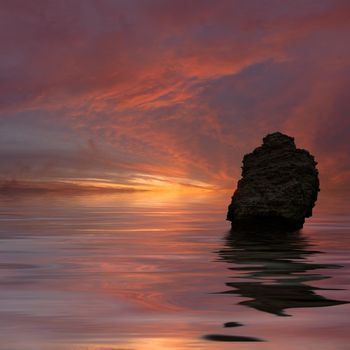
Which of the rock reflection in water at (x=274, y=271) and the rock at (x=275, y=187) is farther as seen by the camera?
the rock at (x=275, y=187)

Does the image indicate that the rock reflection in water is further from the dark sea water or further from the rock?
the rock

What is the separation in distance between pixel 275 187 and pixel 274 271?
16.8 meters

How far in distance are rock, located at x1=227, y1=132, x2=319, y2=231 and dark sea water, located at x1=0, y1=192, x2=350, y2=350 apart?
4834mm

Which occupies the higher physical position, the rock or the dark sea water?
the rock

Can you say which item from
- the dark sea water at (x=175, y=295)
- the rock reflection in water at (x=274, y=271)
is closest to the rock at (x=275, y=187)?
the rock reflection in water at (x=274, y=271)

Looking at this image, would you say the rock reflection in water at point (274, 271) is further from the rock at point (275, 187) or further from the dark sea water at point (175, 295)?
the rock at point (275, 187)

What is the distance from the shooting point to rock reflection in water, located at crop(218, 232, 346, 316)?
16.7 meters

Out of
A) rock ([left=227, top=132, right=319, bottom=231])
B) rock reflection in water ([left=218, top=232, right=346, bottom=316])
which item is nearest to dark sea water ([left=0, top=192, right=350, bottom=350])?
rock reflection in water ([left=218, top=232, right=346, bottom=316])

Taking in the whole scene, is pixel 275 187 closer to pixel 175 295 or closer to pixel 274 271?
pixel 274 271

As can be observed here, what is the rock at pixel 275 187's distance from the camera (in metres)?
38.6

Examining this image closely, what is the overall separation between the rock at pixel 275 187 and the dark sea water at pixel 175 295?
4.83 meters

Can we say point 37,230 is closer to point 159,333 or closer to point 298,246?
point 298,246

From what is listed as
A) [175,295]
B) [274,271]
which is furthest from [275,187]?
[175,295]

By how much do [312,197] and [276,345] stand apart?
2829 centimetres
